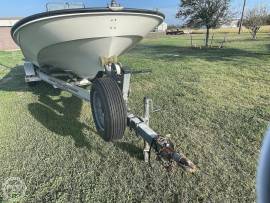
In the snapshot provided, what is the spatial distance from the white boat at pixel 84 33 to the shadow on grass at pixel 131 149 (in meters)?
1.33

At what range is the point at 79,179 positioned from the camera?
3102 mm

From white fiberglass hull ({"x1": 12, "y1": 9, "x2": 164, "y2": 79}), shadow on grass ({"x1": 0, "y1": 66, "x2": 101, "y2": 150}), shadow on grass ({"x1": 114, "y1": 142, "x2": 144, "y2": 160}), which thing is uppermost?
white fiberglass hull ({"x1": 12, "y1": 9, "x2": 164, "y2": 79})

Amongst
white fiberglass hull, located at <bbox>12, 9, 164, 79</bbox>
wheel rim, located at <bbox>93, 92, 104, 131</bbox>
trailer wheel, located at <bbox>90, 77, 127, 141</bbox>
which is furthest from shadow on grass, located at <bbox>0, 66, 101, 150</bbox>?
white fiberglass hull, located at <bbox>12, 9, 164, 79</bbox>

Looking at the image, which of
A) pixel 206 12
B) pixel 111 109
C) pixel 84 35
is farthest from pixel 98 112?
Answer: pixel 206 12

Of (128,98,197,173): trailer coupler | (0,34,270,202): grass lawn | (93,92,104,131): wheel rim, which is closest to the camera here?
(128,98,197,173): trailer coupler

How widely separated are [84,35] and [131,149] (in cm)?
158

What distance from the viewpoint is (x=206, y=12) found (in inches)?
678

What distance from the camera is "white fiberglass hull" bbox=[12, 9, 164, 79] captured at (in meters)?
3.66

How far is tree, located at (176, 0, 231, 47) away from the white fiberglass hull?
44.0 feet

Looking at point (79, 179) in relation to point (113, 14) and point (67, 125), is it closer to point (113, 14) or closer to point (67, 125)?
point (67, 125)

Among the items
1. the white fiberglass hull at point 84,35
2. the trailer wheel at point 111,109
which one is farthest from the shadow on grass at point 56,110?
the white fiberglass hull at point 84,35

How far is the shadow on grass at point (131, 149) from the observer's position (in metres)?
3.50

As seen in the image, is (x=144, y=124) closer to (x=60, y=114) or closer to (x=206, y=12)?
(x=60, y=114)

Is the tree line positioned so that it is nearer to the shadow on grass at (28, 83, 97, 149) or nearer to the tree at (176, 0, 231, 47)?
the tree at (176, 0, 231, 47)
